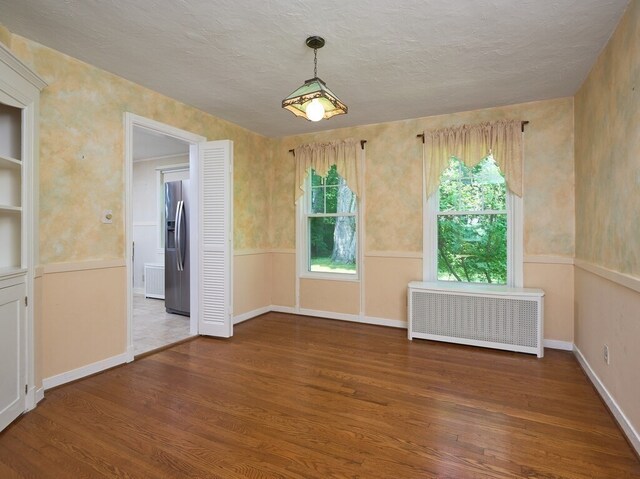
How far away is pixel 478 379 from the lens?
287 centimetres

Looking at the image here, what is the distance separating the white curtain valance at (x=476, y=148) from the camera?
369cm

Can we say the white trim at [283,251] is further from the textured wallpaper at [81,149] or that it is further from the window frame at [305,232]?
the textured wallpaper at [81,149]

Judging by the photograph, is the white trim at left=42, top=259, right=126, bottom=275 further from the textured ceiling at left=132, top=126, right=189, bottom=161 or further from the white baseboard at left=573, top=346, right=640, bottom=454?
the white baseboard at left=573, top=346, right=640, bottom=454

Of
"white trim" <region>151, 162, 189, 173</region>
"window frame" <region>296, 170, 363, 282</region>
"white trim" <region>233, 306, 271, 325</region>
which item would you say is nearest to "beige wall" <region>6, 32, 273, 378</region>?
"white trim" <region>233, 306, 271, 325</region>

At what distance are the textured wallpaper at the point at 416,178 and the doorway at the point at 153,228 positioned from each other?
→ 1.44 metres

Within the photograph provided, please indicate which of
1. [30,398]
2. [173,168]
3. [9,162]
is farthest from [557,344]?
[173,168]

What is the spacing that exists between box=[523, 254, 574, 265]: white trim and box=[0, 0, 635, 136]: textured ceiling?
1.66 m

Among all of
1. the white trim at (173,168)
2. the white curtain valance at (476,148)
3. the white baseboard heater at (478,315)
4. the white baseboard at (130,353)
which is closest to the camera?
the white baseboard at (130,353)

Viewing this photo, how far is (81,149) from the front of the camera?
2.82 metres

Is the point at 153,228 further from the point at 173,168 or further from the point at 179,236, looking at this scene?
the point at 179,236

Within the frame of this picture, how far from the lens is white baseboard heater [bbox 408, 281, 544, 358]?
3393 mm

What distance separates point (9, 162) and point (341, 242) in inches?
138

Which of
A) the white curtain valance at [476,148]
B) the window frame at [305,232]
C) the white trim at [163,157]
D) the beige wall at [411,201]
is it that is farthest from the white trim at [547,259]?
the white trim at [163,157]

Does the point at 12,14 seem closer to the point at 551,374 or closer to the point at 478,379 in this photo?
the point at 478,379
